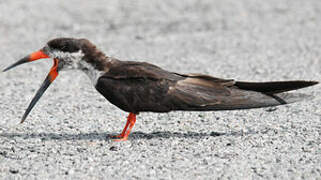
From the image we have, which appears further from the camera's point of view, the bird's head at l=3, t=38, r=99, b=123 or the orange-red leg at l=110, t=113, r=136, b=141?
the orange-red leg at l=110, t=113, r=136, b=141

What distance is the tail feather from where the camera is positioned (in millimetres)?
6535

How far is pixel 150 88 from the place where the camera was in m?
6.67

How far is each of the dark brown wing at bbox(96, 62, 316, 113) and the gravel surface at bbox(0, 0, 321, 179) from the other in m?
0.49

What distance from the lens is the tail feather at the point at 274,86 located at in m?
6.54

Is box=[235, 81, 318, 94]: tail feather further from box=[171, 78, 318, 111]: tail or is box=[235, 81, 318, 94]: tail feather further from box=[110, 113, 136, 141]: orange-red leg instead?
box=[110, 113, 136, 141]: orange-red leg

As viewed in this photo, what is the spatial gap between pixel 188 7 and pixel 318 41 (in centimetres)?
505

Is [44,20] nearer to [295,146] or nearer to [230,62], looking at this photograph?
[230,62]

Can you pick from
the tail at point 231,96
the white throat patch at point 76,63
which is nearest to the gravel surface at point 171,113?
the tail at point 231,96

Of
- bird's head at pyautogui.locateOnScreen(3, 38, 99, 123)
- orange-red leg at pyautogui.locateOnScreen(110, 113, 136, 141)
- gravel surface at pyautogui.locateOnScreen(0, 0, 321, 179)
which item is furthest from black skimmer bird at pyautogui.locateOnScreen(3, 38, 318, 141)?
gravel surface at pyautogui.locateOnScreen(0, 0, 321, 179)

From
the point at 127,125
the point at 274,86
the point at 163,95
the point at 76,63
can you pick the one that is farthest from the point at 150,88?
the point at 274,86

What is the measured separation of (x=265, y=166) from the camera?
5.99 m

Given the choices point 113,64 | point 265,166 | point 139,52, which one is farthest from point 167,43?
point 265,166

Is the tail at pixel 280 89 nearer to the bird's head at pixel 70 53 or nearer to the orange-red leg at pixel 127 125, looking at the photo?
the orange-red leg at pixel 127 125

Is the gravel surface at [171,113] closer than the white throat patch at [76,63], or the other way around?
the gravel surface at [171,113]
